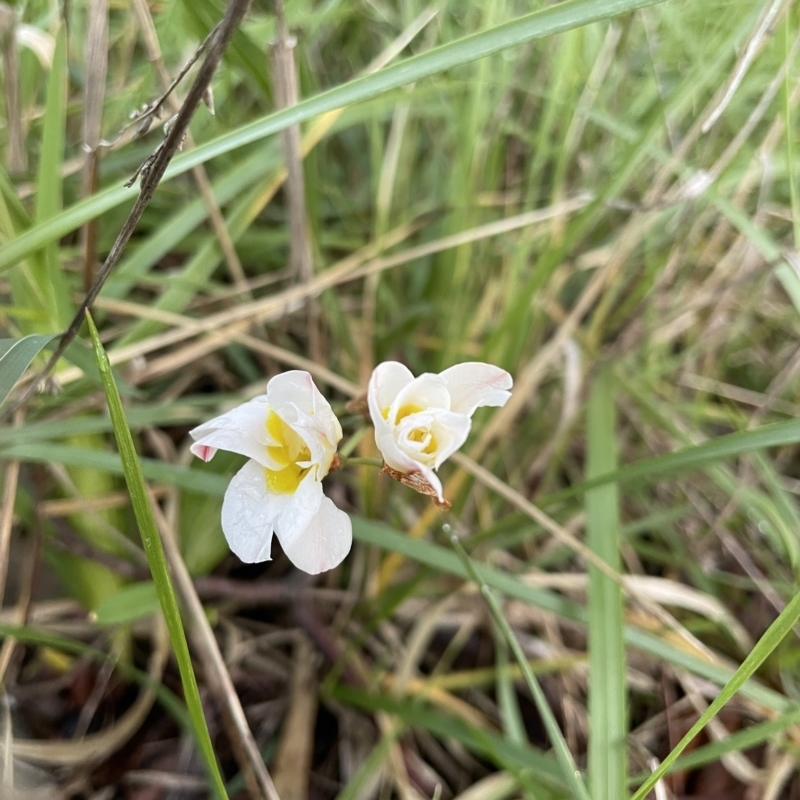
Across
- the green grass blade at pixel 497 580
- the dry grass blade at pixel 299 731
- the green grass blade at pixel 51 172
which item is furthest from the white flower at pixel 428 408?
the dry grass blade at pixel 299 731

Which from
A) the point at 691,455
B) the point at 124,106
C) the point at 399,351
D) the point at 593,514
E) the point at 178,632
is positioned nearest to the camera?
the point at 178,632

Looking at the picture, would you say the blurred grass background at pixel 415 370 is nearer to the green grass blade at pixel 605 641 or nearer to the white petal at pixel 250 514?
the green grass blade at pixel 605 641

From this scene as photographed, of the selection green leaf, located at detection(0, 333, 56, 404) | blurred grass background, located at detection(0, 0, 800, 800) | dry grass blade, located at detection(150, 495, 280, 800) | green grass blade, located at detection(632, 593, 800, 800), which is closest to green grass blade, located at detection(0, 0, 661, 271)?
blurred grass background, located at detection(0, 0, 800, 800)

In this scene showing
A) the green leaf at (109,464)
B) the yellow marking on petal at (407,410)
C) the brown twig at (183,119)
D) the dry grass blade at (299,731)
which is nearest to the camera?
the brown twig at (183,119)

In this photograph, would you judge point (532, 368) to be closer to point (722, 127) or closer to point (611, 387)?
point (611, 387)

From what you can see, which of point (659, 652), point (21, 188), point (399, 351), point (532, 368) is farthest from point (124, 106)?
point (659, 652)

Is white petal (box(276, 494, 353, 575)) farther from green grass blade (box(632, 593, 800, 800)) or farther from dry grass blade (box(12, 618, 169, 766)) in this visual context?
dry grass blade (box(12, 618, 169, 766))

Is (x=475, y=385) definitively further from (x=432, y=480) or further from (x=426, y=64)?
(x=426, y=64)
